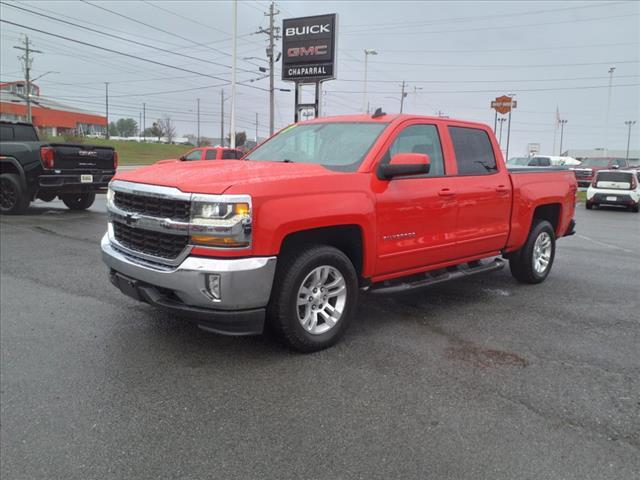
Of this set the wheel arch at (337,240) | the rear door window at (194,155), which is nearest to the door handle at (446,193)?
the wheel arch at (337,240)

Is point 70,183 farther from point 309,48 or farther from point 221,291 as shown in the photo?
point 309,48

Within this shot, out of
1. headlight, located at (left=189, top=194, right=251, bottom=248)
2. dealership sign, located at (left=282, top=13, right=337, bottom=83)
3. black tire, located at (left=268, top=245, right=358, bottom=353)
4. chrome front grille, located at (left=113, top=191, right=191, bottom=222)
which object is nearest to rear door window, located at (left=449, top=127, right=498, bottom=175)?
black tire, located at (left=268, top=245, right=358, bottom=353)

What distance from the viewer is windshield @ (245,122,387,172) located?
476 cm

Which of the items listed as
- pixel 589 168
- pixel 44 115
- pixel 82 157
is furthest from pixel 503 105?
pixel 44 115

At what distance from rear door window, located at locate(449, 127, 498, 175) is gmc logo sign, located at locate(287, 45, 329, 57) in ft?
72.7

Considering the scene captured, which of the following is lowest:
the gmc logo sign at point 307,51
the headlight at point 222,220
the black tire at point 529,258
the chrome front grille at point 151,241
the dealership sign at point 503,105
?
the black tire at point 529,258

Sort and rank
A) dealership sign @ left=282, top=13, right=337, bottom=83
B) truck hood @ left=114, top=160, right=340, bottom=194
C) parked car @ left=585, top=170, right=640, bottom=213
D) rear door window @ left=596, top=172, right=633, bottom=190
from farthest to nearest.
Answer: dealership sign @ left=282, top=13, right=337, bottom=83
rear door window @ left=596, top=172, right=633, bottom=190
parked car @ left=585, top=170, right=640, bottom=213
truck hood @ left=114, top=160, right=340, bottom=194

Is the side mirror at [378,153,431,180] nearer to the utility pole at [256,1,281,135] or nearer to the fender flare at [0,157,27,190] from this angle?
the fender flare at [0,157,27,190]

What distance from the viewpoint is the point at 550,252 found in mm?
7047

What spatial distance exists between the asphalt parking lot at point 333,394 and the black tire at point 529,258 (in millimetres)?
787

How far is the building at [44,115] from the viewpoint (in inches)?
3061

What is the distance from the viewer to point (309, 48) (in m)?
27.0

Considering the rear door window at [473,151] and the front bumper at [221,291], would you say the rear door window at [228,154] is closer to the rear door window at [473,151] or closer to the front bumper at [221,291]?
the rear door window at [473,151]

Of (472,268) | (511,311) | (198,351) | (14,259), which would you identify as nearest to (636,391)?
(511,311)
